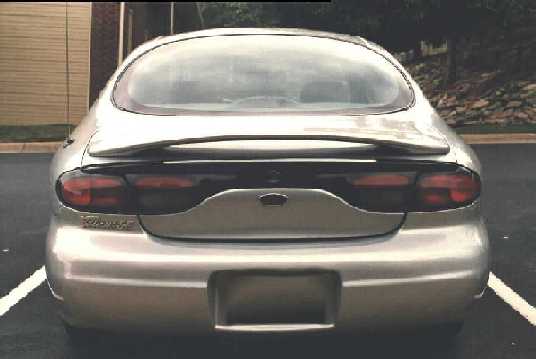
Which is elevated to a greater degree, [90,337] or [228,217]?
[228,217]

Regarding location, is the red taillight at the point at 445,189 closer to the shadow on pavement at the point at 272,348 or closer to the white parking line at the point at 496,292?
the shadow on pavement at the point at 272,348

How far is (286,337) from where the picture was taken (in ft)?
10.6

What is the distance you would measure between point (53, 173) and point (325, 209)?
3.93 ft

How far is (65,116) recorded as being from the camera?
20953 millimetres

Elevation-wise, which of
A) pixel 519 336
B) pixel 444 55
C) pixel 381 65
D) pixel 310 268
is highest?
pixel 381 65

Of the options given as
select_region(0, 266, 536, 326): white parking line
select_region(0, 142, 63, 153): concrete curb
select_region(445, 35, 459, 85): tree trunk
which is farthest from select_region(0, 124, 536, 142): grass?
select_region(0, 266, 536, 326): white parking line

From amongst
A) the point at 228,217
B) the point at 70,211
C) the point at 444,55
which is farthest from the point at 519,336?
the point at 444,55

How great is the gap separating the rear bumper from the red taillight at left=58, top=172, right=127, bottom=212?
100 millimetres

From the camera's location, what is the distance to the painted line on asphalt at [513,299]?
4.72m

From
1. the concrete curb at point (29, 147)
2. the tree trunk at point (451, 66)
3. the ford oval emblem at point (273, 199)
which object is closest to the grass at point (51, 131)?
the concrete curb at point (29, 147)

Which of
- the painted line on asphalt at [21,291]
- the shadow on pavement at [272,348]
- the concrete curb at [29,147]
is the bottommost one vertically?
the concrete curb at [29,147]

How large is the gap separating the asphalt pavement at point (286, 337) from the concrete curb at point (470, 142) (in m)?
6.79

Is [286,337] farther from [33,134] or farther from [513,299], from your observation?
[33,134]

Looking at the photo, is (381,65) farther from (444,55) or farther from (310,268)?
(444,55)
